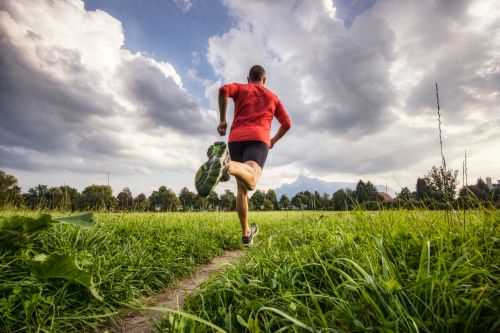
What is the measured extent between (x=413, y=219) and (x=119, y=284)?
3.34 meters

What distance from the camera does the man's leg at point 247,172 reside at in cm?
386

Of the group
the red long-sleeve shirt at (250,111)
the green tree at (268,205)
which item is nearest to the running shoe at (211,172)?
the red long-sleeve shirt at (250,111)

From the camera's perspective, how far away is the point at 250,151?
480 cm

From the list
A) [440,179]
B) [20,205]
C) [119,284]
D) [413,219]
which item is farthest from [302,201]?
[20,205]

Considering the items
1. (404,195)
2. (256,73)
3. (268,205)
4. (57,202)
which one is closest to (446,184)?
(404,195)

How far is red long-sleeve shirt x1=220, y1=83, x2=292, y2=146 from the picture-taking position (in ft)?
16.2

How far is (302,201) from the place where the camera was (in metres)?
5.41

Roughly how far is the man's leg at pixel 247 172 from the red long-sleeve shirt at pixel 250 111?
1.95 ft

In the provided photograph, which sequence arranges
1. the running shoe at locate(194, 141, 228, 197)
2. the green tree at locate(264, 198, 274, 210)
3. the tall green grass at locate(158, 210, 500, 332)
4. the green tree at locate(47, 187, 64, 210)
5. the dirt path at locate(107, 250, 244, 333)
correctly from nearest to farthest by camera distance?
the tall green grass at locate(158, 210, 500, 332) < the dirt path at locate(107, 250, 244, 333) < the running shoe at locate(194, 141, 228, 197) < the green tree at locate(47, 187, 64, 210) < the green tree at locate(264, 198, 274, 210)

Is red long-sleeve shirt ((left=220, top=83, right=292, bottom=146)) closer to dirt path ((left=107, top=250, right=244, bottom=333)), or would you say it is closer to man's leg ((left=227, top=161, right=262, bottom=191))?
man's leg ((left=227, top=161, right=262, bottom=191))

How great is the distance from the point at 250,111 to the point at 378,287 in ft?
13.4

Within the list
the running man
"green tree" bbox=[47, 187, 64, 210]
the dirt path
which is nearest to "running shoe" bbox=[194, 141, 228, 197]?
the running man

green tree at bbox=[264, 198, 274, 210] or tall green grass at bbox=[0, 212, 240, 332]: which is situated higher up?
tall green grass at bbox=[0, 212, 240, 332]

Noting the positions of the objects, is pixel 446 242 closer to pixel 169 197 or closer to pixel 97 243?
pixel 97 243
